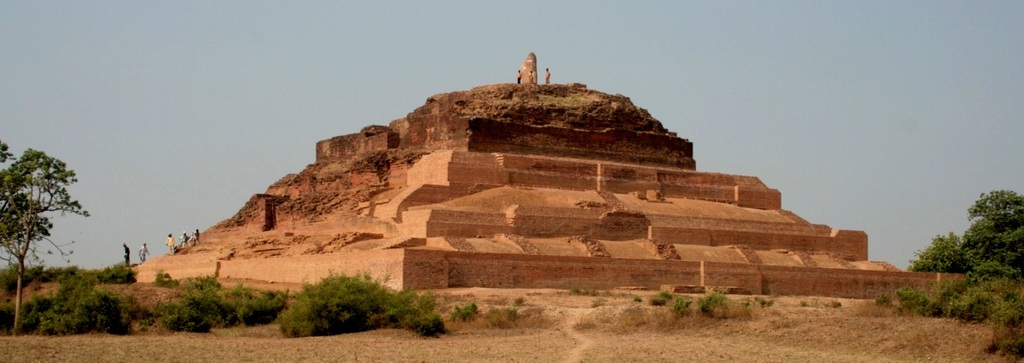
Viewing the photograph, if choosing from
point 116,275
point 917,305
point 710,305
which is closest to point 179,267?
point 116,275

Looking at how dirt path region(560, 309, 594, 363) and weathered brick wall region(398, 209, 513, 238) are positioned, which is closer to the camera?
dirt path region(560, 309, 594, 363)

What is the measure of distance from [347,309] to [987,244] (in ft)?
81.7

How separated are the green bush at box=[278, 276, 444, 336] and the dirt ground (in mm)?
459

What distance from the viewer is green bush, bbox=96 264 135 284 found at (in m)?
33.9

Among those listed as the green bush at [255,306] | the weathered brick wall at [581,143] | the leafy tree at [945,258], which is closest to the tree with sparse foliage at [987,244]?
the leafy tree at [945,258]

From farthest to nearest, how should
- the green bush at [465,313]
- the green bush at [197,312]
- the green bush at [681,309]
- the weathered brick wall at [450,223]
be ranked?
the weathered brick wall at [450,223]
the green bush at [197,312]
the green bush at [465,313]
the green bush at [681,309]

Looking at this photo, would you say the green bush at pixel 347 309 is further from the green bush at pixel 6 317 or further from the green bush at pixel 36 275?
the green bush at pixel 36 275

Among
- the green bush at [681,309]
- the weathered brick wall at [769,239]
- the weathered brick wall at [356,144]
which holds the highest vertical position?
the weathered brick wall at [356,144]

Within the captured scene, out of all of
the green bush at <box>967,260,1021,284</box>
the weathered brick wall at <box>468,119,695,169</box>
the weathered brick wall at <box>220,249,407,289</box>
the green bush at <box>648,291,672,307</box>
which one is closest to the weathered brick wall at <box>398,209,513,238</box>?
the weathered brick wall at <box>220,249,407,289</box>

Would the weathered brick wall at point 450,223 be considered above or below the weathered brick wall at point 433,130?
below

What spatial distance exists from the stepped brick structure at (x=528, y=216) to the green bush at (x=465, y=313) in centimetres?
422

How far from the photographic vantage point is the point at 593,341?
21453 mm

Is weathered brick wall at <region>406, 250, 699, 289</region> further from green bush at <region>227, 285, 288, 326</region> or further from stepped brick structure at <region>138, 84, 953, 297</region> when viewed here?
green bush at <region>227, 285, 288, 326</region>

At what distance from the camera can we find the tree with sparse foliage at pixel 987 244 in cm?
4122
